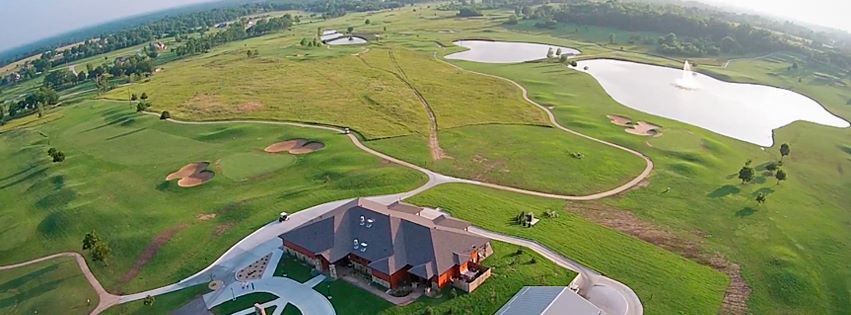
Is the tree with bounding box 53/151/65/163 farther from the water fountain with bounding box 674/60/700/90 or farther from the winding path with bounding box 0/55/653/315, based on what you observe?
the water fountain with bounding box 674/60/700/90

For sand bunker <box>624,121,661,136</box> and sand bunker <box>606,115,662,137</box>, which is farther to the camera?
sand bunker <box>606,115,662,137</box>

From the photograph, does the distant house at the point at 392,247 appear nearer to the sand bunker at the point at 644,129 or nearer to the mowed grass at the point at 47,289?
the mowed grass at the point at 47,289

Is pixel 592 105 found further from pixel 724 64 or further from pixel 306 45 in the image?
pixel 306 45

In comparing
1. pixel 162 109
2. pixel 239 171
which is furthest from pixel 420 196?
pixel 162 109

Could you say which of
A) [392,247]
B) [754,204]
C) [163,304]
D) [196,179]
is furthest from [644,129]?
[163,304]

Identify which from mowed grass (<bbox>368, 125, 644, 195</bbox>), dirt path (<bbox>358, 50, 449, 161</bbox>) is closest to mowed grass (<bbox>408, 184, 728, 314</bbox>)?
mowed grass (<bbox>368, 125, 644, 195</bbox>)

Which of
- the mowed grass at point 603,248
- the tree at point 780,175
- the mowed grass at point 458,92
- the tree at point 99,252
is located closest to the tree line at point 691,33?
the mowed grass at point 458,92
